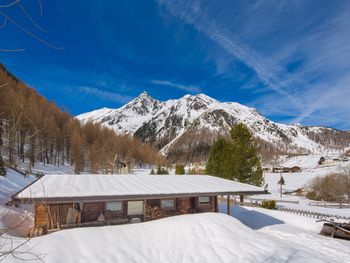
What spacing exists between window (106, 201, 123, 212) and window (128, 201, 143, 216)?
525 millimetres

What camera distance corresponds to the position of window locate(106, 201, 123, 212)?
14969mm

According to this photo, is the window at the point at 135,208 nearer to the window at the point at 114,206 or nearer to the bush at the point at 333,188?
the window at the point at 114,206

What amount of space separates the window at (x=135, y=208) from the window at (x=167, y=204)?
1330 mm

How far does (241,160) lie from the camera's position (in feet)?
104

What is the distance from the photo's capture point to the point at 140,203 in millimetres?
15578

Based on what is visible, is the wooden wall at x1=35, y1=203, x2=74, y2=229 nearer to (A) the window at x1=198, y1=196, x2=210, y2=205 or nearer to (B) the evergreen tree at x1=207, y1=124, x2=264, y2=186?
(A) the window at x1=198, y1=196, x2=210, y2=205

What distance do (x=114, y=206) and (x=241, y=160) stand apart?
20090 millimetres

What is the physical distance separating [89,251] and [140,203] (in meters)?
5.82

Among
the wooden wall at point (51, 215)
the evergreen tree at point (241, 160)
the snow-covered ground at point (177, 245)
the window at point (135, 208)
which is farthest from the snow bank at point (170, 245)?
the evergreen tree at point (241, 160)

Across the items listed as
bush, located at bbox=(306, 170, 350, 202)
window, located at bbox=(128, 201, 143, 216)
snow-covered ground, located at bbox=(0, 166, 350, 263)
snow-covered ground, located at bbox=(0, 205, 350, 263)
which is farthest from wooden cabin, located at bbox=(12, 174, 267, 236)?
bush, located at bbox=(306, 170, 350, 202)

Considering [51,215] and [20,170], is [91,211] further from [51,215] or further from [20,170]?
[20,170]

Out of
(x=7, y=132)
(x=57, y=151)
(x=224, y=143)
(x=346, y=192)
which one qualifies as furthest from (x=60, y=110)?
(x=7, y=132)

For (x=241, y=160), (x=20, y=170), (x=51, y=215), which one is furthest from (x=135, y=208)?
(x=20, y=170)

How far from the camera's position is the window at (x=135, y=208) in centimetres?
1541
